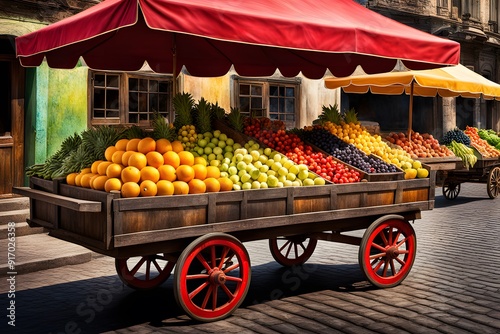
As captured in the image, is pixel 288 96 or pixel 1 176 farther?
pixel 288 96

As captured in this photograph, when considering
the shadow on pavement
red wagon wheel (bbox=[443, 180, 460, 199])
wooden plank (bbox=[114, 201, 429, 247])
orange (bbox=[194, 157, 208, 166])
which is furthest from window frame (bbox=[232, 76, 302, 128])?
orange (bbox=[194, 157, 208, 166])

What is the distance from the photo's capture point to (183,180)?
17.7ft

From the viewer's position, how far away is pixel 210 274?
17.8 feet

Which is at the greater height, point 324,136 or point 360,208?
point 324,136

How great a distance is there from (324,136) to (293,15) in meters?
1.77

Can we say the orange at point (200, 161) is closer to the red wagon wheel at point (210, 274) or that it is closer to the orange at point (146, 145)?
the orange at point (146, 145)

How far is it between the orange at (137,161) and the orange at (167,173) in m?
0.15

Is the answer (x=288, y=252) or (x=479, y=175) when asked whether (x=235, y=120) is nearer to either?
(x=288, y=252)

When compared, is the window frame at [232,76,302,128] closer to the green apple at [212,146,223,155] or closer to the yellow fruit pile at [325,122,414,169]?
the yellow fruit pile at [325,122,414,169]

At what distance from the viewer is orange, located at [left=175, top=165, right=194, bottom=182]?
5.37 meters

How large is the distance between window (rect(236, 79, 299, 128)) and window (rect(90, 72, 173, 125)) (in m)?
2.36

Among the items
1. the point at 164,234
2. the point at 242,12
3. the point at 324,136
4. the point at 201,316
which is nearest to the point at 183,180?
the point at 164,234

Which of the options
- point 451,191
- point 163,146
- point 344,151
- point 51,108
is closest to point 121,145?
point 163,146

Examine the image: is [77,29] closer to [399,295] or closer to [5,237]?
[399,295]
